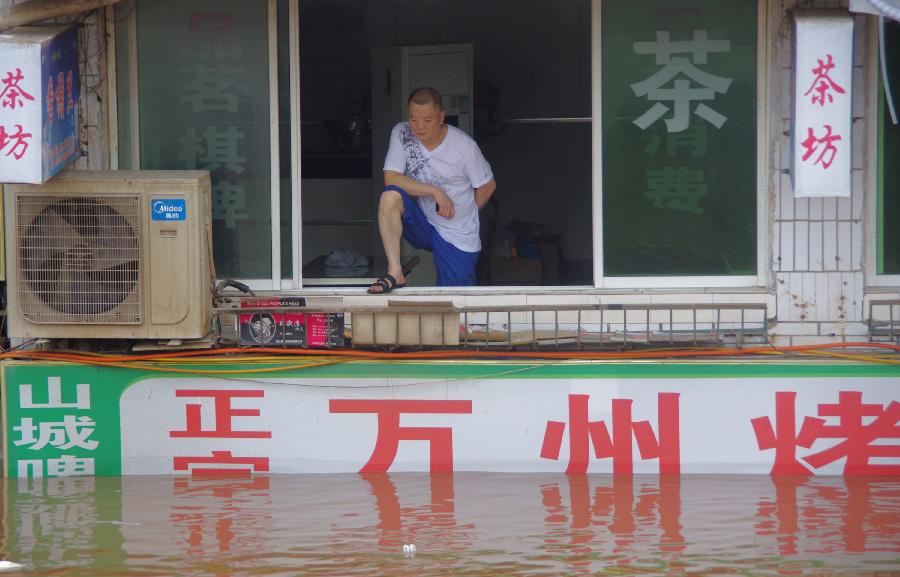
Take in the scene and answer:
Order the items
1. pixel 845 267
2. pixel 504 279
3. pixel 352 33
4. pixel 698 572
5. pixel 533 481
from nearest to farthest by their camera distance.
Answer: pixel 698 572 → pixel 533 481 → pixel 845 267 → pixel 504 279 → pixel 352 33

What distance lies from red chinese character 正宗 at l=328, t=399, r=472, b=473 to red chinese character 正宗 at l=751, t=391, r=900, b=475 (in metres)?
1.73

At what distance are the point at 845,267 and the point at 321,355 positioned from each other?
10.4 feet

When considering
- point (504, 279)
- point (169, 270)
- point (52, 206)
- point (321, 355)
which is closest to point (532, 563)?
point (321, 355)

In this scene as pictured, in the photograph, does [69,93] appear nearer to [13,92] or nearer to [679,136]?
[13,92]

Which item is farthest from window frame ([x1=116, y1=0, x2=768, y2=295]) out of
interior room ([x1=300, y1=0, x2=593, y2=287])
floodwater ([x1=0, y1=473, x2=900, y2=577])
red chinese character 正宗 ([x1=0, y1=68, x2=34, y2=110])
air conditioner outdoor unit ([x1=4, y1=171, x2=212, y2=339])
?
interior room ([x1=300, y1=0, x2=593, y2=287])

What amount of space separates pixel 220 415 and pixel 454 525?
5.23 ft

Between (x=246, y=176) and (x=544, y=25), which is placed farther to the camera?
(x=544, y=25)

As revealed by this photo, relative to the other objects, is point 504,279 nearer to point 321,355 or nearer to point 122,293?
point 321,355

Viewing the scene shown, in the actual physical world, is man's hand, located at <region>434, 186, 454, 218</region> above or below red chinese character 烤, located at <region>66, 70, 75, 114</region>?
below

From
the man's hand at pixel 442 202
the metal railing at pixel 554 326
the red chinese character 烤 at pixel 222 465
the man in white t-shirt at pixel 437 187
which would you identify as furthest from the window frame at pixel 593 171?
the red chinese character 烤 at pixel 222 465

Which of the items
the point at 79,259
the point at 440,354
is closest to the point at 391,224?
the point at 440,354

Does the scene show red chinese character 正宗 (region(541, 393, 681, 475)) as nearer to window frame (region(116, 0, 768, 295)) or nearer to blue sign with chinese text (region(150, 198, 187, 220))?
window frame (region(116, 0, 768, 295))

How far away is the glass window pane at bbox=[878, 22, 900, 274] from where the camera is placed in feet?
24.3

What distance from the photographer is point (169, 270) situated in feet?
23.3
